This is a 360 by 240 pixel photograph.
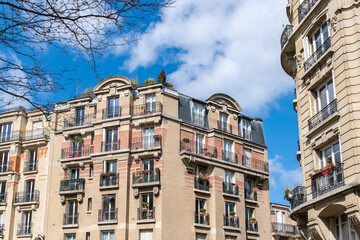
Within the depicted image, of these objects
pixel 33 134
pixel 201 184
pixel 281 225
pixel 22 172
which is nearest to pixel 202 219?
pixel 201 184

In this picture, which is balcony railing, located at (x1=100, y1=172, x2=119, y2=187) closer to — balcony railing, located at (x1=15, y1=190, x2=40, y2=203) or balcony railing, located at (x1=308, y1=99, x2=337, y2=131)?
balcony railing, located at (x1=15, y1=190, x2=40, y2=203)

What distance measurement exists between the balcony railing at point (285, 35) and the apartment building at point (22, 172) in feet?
82.4

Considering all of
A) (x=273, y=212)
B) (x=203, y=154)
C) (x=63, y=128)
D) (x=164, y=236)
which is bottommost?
(x=164, y=236)

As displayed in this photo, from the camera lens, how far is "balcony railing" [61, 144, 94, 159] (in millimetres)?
40719

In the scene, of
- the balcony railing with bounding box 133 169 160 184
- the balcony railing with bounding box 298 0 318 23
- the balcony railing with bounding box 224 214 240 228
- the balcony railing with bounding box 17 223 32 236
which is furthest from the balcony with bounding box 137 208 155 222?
the balcony railing with bounding box 298 0 318 23

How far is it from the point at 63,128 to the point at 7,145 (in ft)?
19.1

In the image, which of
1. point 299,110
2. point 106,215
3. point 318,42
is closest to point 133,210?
point 106,215

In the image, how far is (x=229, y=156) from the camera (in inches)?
1661

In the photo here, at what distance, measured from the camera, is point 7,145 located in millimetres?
44031

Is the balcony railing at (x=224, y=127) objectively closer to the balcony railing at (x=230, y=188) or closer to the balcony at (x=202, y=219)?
the balcony railing at (x=230, y=188)

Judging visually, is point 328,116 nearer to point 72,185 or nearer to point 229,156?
point 229,156

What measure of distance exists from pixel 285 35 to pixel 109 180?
19.4 m

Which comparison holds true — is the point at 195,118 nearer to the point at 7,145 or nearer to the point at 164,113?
the point at 164,113

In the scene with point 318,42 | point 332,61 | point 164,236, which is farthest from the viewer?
point 164,236
